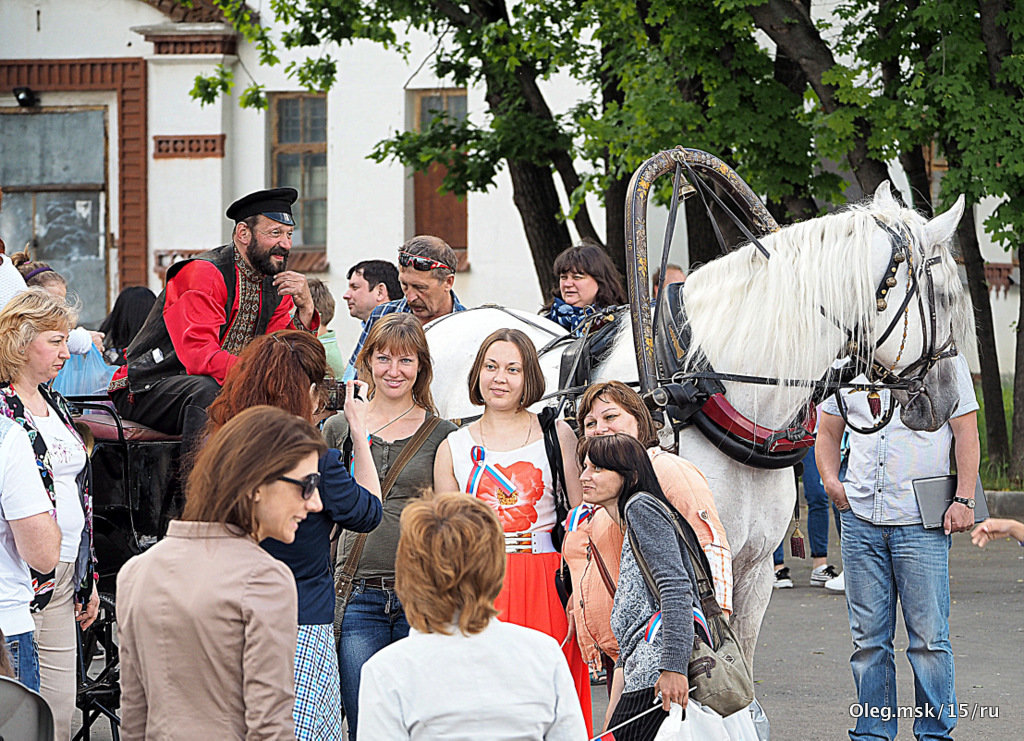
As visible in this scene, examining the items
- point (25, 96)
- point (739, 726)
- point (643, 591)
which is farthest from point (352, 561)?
point (25, 96)

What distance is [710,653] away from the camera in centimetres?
385

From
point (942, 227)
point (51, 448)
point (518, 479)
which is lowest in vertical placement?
point (518, 479)

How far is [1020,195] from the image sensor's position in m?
11.2

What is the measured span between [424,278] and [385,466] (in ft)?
6.33

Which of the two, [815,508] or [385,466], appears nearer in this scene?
[385,466]

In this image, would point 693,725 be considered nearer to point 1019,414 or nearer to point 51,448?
point 51,448

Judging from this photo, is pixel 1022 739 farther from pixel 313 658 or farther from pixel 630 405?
pixel 313 658

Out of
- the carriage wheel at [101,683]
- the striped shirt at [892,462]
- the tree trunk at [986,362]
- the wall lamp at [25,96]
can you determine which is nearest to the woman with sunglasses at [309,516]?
the carriage wheel at [101,683]

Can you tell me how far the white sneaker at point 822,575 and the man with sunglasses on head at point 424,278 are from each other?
4.36 metres

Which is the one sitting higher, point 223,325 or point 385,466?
point 223,325

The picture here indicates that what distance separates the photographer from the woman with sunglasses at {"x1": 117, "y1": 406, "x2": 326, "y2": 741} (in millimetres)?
3029

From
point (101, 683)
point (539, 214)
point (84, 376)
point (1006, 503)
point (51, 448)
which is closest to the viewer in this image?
point (51, 448)

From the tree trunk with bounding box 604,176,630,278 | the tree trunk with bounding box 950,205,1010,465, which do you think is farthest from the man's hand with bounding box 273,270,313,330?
the tree trunk with bounding box 950,205,1010,465

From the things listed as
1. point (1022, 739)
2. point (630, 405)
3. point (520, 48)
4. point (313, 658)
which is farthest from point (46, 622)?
point (520, 48)
